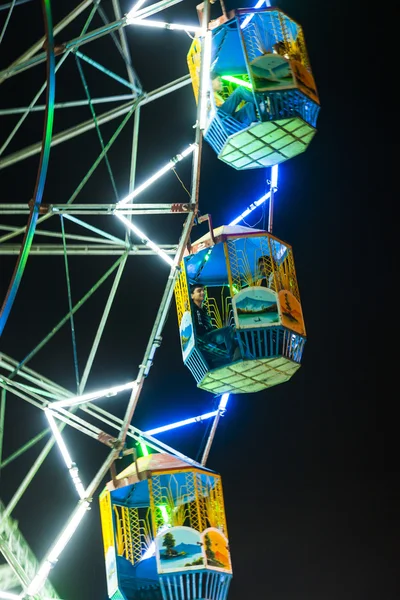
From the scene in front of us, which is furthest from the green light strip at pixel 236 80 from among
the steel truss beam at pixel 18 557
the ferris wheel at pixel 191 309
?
the steel truss beam at pixel 18 557

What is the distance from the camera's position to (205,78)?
1272 cm

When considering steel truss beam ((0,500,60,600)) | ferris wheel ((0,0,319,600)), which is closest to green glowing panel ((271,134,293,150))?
ferris wheel ((0,0,319,600))

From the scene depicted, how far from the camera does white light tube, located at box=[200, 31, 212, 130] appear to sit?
41.8 feet

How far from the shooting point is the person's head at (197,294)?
12.9m

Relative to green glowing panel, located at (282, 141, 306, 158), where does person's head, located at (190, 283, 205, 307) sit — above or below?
below

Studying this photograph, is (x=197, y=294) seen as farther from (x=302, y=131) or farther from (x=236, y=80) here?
(x=236, y=80)

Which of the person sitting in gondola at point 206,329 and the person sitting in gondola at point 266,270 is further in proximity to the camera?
the person sitting in gondola at point 266,270

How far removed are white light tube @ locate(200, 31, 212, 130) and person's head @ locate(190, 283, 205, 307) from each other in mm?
1953

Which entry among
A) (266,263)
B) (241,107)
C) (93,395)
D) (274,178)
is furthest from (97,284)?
(274,178)

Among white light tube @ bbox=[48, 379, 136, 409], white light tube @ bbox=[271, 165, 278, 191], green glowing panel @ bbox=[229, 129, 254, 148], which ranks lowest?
white light tube @ bbox=[48, 379, 136, 409]

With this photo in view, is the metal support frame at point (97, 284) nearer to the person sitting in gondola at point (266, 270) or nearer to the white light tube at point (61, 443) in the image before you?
the white light tube at point (61, 443)

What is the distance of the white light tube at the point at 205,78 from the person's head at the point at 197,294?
1.95m

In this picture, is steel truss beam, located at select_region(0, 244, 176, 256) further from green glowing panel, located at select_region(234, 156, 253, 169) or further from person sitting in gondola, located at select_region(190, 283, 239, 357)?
green glowing panel, located at select_region(234, 156, 253, 169)

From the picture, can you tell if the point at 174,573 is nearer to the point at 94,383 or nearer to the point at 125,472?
the point at 125,472
